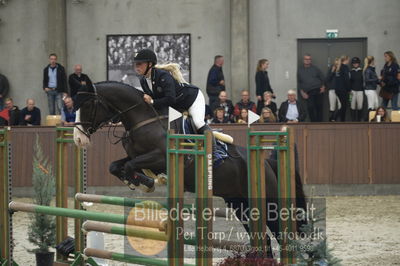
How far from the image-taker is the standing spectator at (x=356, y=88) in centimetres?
1888

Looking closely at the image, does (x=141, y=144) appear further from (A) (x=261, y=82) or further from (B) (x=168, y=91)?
(A) (x=261, y=82)

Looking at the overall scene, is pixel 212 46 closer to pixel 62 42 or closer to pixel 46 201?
pixel 62 42

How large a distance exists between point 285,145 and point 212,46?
14.2m

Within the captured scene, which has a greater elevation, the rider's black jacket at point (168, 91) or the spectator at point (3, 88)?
the spectator at point (3, 88)

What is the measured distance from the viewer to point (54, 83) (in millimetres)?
19484

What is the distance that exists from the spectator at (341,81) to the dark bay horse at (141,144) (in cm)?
1041

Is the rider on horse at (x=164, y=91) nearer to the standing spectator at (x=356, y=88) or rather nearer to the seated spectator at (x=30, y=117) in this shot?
the seated spectator at (x=30, y=117)

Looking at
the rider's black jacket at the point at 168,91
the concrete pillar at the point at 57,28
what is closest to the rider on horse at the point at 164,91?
the rider's black jacket at the point at 168,91

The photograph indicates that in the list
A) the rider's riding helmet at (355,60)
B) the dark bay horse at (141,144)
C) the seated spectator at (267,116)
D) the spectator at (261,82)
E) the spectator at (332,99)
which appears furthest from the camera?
the spectator at (332,99)

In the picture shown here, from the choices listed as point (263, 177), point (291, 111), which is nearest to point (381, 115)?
point (291, 111)

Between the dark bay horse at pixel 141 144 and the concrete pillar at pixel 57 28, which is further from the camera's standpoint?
the concrete pillar at pixel 57 28

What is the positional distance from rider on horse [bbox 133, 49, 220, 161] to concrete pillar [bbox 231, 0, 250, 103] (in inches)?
455

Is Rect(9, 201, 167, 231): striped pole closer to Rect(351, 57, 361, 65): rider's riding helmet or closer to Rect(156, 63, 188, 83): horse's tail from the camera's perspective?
Rect(156, 63, 188, 83): horse's tail

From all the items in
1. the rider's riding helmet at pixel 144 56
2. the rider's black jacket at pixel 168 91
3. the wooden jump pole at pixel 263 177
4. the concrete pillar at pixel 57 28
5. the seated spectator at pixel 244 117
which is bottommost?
the wooden jump pole at pixel 263 177
